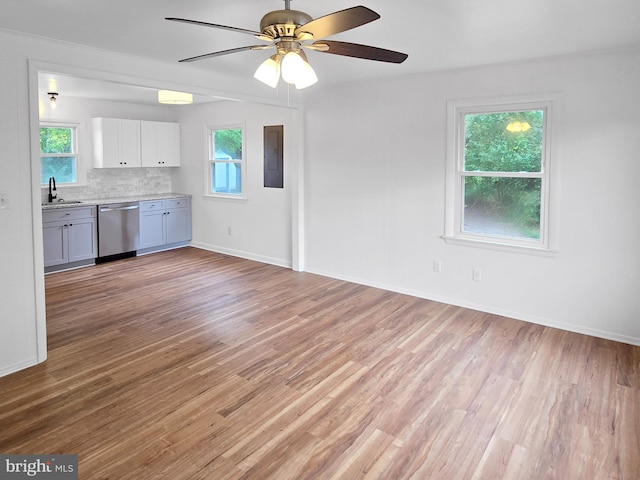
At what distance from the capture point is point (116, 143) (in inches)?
276

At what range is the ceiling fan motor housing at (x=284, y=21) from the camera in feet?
7.13

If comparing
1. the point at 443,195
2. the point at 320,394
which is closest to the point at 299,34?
the point at 320,394

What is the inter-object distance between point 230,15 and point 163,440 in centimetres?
252

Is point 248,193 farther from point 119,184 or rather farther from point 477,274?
point 477,274

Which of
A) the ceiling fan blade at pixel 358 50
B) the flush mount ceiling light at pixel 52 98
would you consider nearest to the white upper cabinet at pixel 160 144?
the flush mount ceiling light at pixel 52 98

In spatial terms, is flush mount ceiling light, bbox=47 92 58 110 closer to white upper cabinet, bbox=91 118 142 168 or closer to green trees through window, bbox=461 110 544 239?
white upper cabinet, bbox=91 118 142 168

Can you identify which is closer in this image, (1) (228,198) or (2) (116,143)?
(2) (116,143)

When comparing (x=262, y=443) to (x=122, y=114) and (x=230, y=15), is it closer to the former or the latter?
(x=230, y=15)

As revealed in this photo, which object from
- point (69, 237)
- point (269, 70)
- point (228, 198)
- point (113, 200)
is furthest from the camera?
point (228, 198)

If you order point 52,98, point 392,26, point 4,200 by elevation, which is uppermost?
point 52,98

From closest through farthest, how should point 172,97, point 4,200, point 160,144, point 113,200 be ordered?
point 4,200 → point 172,97 → point 113,200 → point 160,144

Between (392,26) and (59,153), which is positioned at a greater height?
(392,26)

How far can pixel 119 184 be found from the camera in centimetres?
743

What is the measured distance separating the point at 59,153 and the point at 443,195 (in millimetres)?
5420
